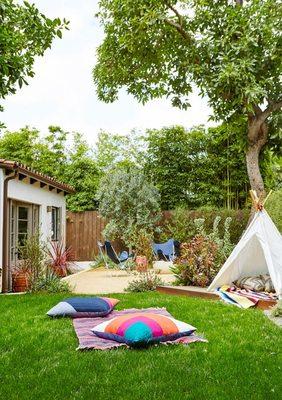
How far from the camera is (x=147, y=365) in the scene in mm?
4418

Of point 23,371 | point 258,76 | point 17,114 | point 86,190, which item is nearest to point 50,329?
point 23,371

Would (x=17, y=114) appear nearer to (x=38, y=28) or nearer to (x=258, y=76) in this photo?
(x=258, y=76)

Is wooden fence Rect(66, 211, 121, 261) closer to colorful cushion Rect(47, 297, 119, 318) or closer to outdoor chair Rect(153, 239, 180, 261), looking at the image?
outdoor chair Rect(153, 239, 180, 261)

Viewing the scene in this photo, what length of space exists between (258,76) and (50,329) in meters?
9.90

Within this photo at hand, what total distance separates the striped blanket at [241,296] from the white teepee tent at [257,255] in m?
0.21

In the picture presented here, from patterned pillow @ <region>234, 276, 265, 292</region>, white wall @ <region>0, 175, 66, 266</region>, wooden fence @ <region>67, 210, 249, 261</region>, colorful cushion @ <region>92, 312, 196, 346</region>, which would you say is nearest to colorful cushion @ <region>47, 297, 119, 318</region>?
colorful cushion @ <region>92, 312, 196, 346</region>

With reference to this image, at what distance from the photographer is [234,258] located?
28.6ft

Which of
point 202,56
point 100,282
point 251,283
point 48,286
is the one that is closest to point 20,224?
point 100,282

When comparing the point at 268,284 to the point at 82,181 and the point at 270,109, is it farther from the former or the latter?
the point at 82,181

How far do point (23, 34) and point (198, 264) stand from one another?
5.74 meters

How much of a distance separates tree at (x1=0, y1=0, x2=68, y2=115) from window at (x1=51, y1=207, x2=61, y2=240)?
930 centimetres

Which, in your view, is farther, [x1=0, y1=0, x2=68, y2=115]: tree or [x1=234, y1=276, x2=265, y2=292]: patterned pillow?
[x1=234, y1=276, x2=265, y2=292]: patterned pillow

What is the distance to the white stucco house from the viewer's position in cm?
1003

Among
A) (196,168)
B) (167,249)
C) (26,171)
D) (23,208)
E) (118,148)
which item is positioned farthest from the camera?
(118,148)
